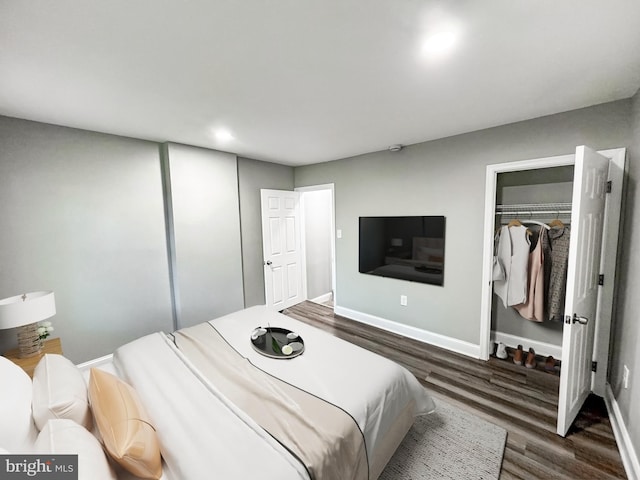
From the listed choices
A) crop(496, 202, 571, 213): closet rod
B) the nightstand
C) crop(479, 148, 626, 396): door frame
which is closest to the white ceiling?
crop(479, 148, 626, 396): door frame

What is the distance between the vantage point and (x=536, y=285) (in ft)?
8.52

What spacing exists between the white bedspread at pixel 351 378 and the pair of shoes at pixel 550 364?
164cm

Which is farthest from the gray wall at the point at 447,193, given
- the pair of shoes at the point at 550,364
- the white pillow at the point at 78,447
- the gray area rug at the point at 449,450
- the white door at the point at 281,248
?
the white pillow at the point at 78,447

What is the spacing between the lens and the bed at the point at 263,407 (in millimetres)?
1029

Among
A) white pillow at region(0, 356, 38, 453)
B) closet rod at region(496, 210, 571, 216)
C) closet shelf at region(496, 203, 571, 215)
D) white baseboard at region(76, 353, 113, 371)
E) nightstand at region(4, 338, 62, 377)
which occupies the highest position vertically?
closet shelf at region(496, 203, 571, 215)

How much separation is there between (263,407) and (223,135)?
254cm

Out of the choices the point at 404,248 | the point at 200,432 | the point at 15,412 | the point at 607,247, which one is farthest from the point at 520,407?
the point at 15,412

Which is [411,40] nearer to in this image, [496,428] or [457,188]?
[457,188]

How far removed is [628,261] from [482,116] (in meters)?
1.55

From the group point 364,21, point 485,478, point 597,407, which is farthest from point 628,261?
point 364,21

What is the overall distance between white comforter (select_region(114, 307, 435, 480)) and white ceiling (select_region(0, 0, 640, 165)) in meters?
1.84

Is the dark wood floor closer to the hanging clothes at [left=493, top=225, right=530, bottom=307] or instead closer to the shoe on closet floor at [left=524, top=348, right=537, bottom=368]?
the shoe on closet floor at [left=524, top=348, right=537, bottom=368]

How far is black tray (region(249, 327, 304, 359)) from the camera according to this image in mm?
1818

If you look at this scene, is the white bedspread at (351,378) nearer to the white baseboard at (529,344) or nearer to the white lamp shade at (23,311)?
the white lamp shade at (23,311)
